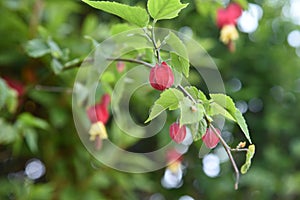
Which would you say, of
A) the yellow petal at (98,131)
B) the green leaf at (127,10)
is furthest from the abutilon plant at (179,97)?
the yellow petal at (98,131)

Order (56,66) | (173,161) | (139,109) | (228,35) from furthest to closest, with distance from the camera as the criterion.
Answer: (139,109)
(173,161)
(228,35)
(56,66)

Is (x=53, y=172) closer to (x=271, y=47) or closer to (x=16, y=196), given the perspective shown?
(x=16, y=196)

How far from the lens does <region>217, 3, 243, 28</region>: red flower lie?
112 cm

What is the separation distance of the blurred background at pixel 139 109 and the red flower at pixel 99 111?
0.14 meters

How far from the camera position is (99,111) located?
37.7 inches

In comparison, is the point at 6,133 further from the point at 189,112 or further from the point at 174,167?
the point at 189,112

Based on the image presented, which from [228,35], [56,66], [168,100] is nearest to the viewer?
[168,100]

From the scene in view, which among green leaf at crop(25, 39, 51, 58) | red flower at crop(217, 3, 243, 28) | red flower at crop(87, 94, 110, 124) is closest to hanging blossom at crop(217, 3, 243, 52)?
red flower at crop(217, 3, 243, 28)

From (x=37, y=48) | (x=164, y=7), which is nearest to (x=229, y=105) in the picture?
(x=164, y=7)

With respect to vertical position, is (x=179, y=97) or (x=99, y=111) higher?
(x=179, y=97)

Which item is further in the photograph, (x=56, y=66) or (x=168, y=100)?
(x=56, y=66)

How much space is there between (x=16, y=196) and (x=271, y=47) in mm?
967

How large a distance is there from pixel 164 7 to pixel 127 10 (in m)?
0.04

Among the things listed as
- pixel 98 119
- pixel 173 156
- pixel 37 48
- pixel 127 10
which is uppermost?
pixel 127 10
